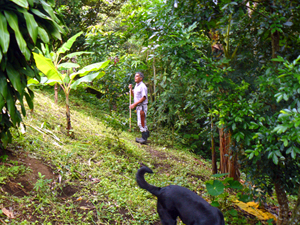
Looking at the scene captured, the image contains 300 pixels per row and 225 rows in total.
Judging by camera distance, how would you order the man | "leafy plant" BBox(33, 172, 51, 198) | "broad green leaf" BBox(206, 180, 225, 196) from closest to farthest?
"leafy plant" BBox(33, 172, 51, 198)
"broad green leaf" BBox(206, 180, 225, 196)
the man

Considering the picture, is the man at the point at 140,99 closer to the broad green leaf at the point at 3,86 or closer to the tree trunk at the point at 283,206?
the tree trunk at the point at 283,206

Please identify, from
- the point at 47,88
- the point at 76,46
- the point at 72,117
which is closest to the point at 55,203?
the point at 72,117

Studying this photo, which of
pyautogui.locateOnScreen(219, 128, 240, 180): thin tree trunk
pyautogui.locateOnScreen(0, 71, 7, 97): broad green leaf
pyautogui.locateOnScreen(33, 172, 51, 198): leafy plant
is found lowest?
pyautogui.locateOnScreen(219, 128, 240, 180): thin tree trunk

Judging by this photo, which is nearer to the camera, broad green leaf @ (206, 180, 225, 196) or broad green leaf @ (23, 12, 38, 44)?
broad green leaf @ (23, 12, 38, 44)

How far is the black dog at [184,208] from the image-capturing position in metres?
2.56

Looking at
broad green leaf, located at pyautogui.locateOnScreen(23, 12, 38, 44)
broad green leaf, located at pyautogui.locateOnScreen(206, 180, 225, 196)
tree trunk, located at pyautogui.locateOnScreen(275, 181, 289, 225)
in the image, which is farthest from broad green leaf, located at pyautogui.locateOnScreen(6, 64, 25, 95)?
tree trunk, located at pyautogui.locateOnScreen(275, 181, 289, 225)

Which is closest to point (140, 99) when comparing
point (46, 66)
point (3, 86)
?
point (46, 66)

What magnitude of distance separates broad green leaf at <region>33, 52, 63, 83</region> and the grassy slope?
1.05m

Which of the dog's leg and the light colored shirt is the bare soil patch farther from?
the light colored shirt

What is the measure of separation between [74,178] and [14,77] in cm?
184

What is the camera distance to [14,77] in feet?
9.14

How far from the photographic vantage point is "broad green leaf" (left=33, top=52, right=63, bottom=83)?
4163 millimetres

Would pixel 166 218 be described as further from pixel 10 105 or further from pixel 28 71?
pixel 28 71

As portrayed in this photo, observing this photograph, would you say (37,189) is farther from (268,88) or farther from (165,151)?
(165,151)
